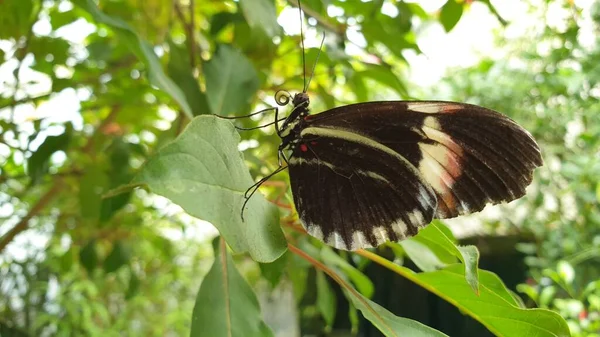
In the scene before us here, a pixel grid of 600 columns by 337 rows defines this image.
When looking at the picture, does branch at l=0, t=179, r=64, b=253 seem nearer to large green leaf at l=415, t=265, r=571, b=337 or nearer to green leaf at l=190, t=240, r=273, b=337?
green leaf at l=190, t=240, r=273, b=337

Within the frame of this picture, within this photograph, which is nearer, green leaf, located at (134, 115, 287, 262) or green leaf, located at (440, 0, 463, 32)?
green leaf, located at (134, 115, 287, 262)

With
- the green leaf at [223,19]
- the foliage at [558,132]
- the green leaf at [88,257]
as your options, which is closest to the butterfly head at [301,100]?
the green leaf at [223,19]

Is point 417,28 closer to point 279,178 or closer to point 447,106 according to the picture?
point 279,178

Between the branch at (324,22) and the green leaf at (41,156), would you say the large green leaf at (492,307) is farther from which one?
the green leaf at (41,156)

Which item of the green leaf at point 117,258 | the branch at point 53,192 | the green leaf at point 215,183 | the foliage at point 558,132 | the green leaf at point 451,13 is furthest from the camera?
the foliage at point 558,132

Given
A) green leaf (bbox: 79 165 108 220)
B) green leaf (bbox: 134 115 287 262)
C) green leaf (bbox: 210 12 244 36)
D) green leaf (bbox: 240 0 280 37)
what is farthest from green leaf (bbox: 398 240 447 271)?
Answer: green leaf (bbox: 79 165 108 220)

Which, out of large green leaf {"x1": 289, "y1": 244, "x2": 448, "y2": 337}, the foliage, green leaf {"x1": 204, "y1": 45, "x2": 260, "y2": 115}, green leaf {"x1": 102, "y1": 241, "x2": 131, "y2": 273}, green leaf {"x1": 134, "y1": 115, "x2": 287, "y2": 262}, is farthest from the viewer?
the foliage

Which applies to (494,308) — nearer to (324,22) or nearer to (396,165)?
(396,165)

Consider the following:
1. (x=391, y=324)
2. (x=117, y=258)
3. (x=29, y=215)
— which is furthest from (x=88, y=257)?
(x=391, y=324)
